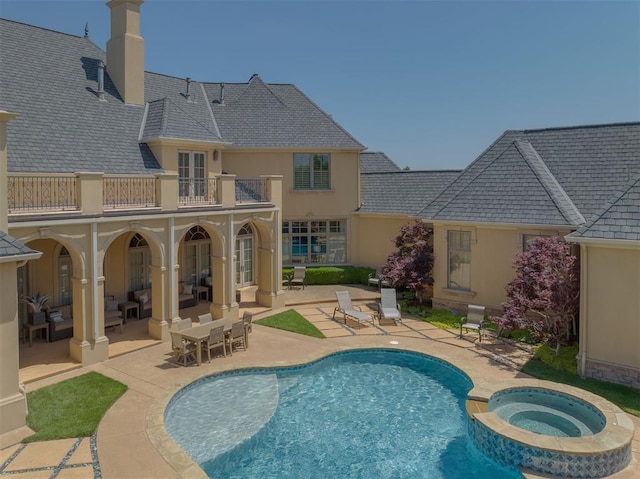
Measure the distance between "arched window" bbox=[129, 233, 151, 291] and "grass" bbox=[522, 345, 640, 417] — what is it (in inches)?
621

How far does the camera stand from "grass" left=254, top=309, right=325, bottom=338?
19.3 m

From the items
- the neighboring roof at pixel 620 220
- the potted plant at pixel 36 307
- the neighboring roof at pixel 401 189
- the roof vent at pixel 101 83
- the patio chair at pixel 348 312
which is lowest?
the patio chair at pixel 348 312

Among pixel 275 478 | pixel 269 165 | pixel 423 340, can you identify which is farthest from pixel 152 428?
pixel 269 165

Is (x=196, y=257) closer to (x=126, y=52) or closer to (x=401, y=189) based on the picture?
(x=126, y=52)

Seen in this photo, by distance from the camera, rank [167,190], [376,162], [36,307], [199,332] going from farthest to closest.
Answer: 1. [376,162]
2. [167,190]
3. [36,307]
4. [199,332]

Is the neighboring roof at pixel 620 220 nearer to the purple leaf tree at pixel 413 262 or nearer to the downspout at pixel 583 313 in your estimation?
the downspout at pixel 583 313

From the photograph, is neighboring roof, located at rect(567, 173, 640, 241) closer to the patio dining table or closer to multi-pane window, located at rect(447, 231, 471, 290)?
multi-pane window, located at rect(447, 231, 471, 290)

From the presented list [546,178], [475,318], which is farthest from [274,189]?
[546,178]

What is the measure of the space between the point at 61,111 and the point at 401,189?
723 inches

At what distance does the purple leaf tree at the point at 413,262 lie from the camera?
2259cm

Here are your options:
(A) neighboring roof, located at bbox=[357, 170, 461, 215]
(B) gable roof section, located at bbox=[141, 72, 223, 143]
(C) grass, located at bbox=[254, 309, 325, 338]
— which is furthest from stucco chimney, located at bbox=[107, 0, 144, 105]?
(A) neighboring roof, located at bbox=[357, 170, 461, 215]

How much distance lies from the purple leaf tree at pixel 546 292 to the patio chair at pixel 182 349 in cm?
1040

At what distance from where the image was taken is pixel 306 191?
2794cm

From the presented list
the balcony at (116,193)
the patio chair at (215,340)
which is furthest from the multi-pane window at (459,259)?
the patio chair at (215,340)
